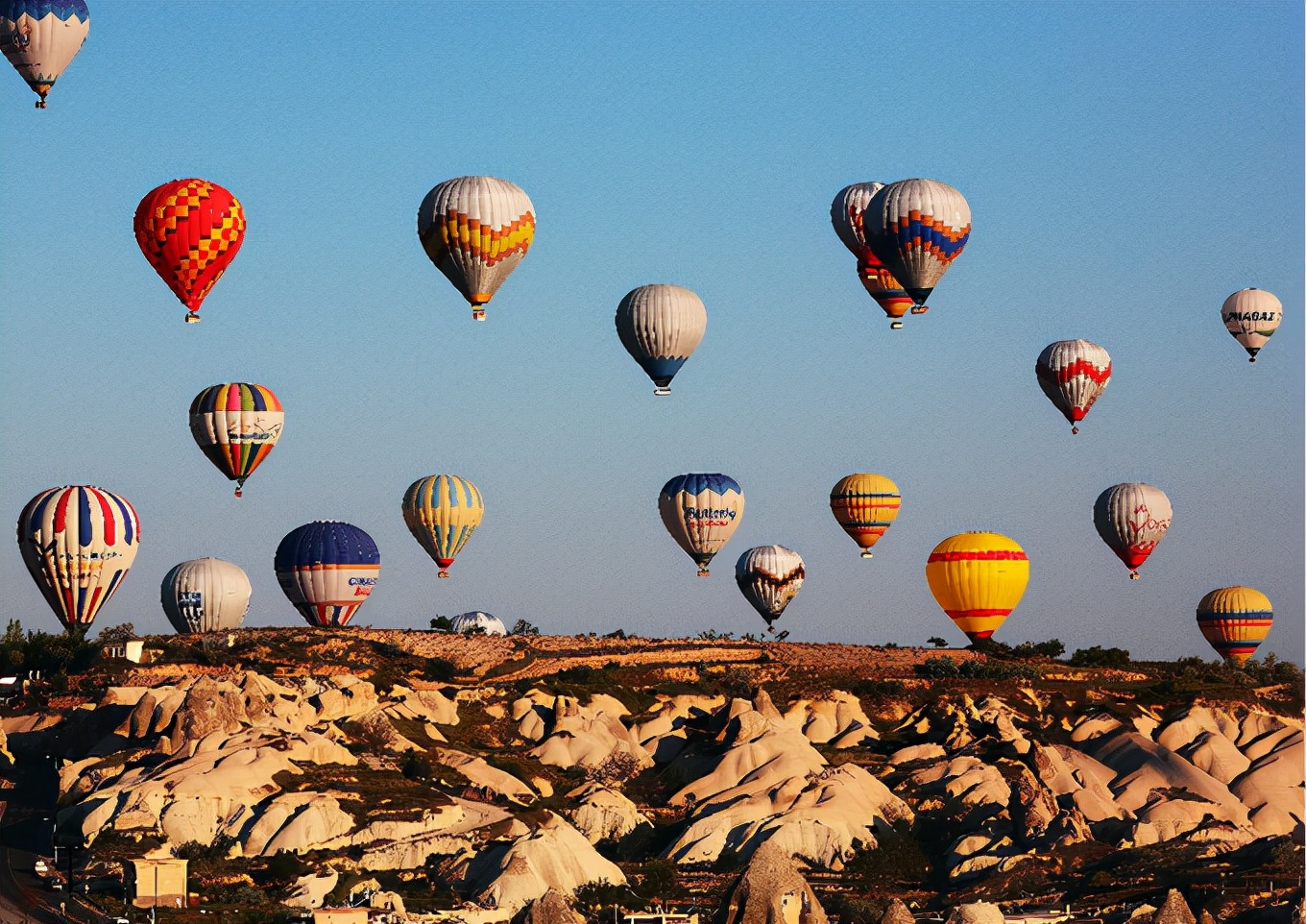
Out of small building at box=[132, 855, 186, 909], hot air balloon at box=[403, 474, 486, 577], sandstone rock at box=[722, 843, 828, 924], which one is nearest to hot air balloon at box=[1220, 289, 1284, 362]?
hot air balloon at box=[403, 474, 486, 577]

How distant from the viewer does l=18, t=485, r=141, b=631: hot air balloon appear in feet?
393

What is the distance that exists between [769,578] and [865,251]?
94.1 feet

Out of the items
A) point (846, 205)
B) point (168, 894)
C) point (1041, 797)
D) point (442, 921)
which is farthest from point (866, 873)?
point (846, 205)

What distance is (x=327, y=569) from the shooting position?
431 ft

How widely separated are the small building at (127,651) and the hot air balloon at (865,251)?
44010 millimetres

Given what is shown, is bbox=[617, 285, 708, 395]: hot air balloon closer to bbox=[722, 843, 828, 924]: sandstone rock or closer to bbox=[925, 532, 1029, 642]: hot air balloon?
bbox=[925, 532, 1029, 642]: hot air balloon

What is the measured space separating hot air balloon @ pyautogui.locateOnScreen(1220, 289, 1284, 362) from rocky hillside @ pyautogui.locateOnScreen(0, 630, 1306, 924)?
66.7 ft

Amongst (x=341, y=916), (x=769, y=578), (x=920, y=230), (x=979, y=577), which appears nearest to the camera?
(x=341, y=916)

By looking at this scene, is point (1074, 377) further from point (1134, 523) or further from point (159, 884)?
point (159, 884)

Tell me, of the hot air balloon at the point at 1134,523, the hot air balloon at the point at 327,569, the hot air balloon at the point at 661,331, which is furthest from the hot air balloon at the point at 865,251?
the hot air balloon at the point at 327,569

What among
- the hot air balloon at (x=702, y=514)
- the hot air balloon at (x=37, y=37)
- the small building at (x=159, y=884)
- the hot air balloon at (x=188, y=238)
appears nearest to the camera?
the small building at (x=159, y=884)

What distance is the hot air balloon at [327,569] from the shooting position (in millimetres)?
131500

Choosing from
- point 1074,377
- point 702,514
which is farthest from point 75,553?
point 1074,377

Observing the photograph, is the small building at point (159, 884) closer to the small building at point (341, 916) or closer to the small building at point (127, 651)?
the small building at point (341, 916)
